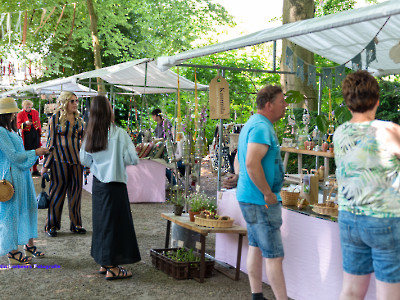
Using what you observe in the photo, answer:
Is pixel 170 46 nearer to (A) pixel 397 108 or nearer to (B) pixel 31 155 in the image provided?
(A) pixel 397 108

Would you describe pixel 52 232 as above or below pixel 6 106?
below

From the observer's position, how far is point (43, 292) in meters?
4.59

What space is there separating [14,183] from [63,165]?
1321 millimetres

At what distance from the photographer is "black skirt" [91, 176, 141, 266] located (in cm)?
487

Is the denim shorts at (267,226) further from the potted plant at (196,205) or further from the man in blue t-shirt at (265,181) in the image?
the potted plant at (196,205)

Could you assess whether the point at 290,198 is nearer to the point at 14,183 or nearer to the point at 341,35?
the point at 341,35

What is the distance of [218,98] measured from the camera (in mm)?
5613

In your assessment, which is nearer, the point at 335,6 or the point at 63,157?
the point at 63,157

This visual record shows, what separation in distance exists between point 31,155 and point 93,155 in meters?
0.69

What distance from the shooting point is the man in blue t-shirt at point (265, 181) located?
12.0 feet

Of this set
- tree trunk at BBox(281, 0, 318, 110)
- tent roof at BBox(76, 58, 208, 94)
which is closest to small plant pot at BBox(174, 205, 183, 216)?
tent roof at BBox(76, 58, 208, 94)

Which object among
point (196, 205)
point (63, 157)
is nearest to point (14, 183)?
point (63, 157)

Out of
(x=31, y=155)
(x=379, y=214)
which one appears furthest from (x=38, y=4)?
(x=379, y=214)

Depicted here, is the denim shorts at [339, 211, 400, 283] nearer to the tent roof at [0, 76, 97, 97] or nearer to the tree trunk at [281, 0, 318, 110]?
the tree trunk at [281, 0, 318, 110]
